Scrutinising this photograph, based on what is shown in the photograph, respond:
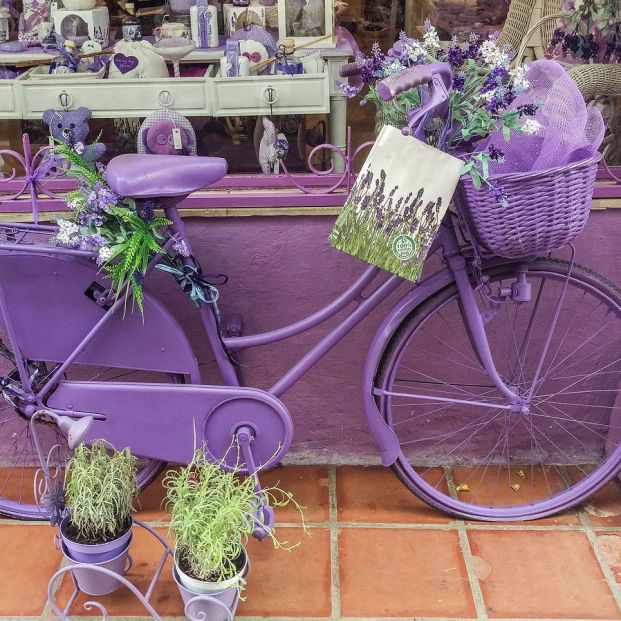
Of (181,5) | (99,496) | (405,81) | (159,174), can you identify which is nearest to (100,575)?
(99,496)

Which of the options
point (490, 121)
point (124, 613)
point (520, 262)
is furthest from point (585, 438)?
point (124, 613)

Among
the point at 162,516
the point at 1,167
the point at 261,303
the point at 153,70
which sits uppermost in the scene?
the point at 153,70

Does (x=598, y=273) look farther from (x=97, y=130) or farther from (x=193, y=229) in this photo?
(x=97, y=130)

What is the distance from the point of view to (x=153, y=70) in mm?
3016

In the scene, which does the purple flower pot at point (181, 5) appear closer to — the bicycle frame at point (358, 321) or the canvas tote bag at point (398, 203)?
the bicycle frame at point (358, 321)

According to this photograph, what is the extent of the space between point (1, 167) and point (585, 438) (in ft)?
7.62

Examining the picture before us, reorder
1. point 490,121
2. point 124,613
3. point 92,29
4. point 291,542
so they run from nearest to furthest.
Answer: point 490,121
point 124,613
point 291,542
point 92,29

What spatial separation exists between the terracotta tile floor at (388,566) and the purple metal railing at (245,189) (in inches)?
41.2

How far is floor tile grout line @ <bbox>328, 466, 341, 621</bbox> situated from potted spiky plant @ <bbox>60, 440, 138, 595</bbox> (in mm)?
646

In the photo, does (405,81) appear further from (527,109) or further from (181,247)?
(181,247)

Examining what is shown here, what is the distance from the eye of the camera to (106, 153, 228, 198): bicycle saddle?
7.86ft

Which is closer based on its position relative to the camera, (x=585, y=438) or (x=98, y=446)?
(x=98, y=446)

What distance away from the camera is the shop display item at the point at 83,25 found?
3.10 meters

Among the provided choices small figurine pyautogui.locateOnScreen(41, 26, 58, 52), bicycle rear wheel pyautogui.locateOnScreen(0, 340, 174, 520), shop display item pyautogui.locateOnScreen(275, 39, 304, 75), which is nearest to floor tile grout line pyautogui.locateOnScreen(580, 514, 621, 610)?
bicycle rear wheel pyautogui.locateOnScreen(0, 340, 174, 520)
